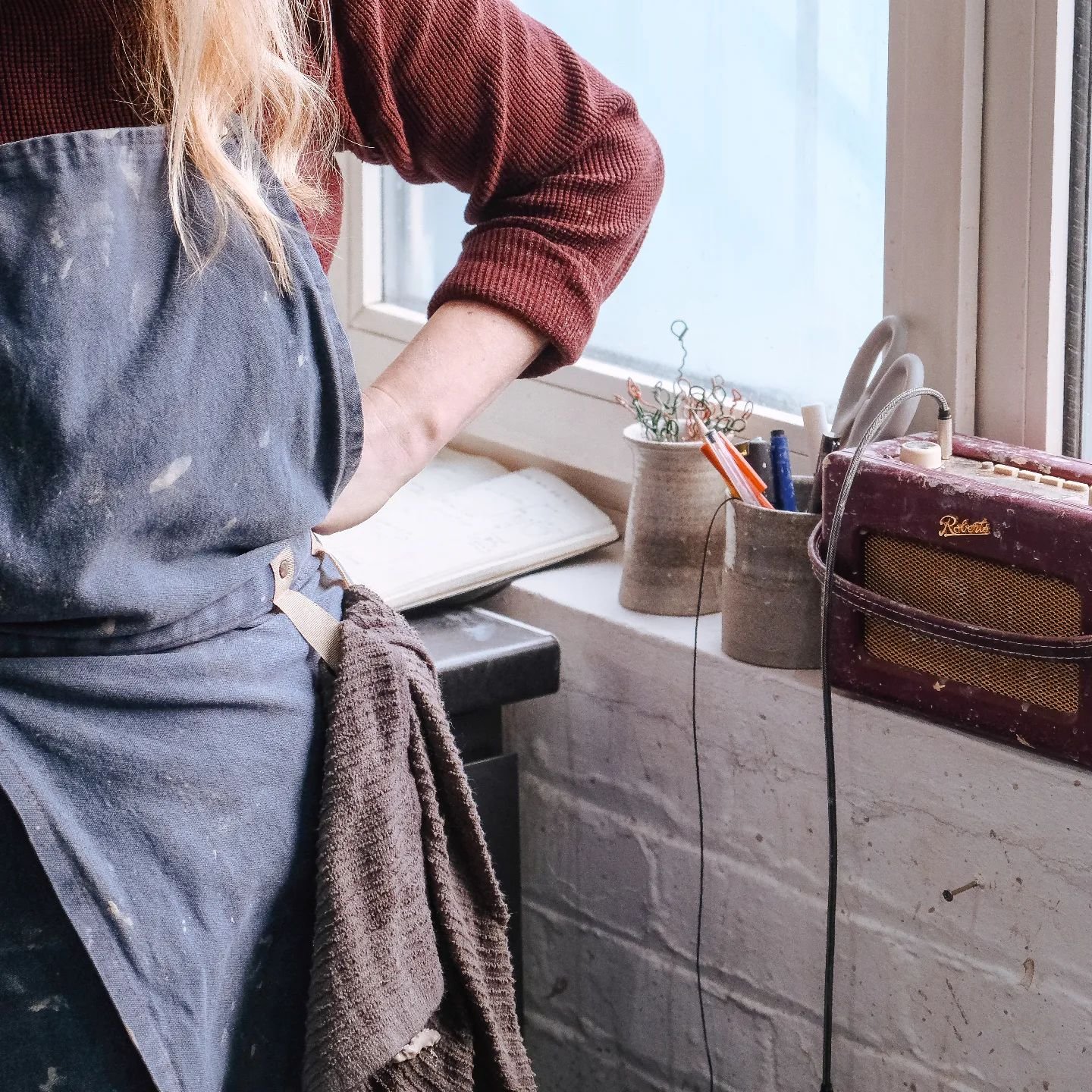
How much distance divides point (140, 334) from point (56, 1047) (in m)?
0.35

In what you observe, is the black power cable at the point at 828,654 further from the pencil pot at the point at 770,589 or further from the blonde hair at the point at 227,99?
the blonde hair at the point at 227,99

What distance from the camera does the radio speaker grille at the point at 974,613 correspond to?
822 mm

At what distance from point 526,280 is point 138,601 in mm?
339

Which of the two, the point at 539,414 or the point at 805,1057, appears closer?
the point at 805,1057

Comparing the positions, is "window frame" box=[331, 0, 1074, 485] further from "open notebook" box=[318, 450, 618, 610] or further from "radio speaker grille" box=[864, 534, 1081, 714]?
"open notebook" box=[318, 450, 618, 610]

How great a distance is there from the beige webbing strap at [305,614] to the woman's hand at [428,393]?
0.07 m

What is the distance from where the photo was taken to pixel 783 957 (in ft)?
3.62

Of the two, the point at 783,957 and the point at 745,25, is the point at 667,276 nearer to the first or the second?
the point at 745,25

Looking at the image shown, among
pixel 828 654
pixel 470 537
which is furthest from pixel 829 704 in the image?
pixel 470 537

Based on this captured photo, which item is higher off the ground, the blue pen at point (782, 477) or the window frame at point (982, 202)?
the window frame at point (982, 202)

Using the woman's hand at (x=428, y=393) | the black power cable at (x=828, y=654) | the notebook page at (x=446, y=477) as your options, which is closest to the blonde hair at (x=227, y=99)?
the woman's hand at (x=428, y=393)

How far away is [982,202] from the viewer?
996mm

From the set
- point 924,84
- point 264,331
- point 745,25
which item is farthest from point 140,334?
point 745,25

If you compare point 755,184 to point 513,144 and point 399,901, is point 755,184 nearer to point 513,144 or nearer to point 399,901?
point 513,144
